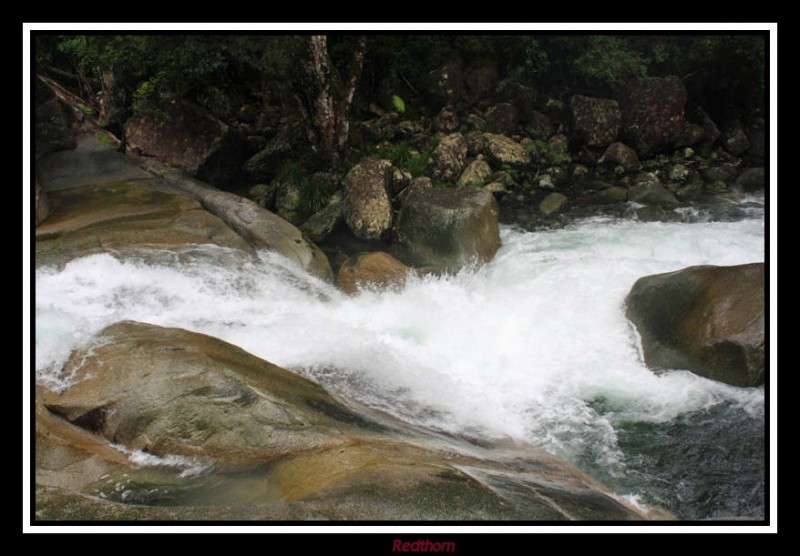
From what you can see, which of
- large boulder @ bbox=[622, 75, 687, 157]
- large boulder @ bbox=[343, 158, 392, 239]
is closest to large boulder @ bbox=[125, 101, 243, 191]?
large boulder @ bbox=[343, 158, 392, 239]

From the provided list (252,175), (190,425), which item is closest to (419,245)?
(252,175)

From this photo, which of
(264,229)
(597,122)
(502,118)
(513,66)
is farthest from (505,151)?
(264,229)

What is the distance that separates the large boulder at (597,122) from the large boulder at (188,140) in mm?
7578

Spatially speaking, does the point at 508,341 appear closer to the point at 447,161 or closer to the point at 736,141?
the point at 447,161

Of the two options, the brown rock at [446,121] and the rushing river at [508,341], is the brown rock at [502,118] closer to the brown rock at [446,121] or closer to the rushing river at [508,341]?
the brown rock at [446,121]

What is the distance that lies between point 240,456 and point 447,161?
8.86m

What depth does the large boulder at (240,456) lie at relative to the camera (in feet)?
11.0

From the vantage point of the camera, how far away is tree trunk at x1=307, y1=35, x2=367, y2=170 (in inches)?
393

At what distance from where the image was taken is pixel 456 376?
6.34m

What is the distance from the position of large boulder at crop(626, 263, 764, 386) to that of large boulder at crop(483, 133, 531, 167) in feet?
19.5

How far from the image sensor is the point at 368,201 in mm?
10031

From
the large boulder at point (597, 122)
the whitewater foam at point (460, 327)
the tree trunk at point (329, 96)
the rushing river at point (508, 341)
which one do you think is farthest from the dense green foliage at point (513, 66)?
the whitewater foam at point (460, 327)
